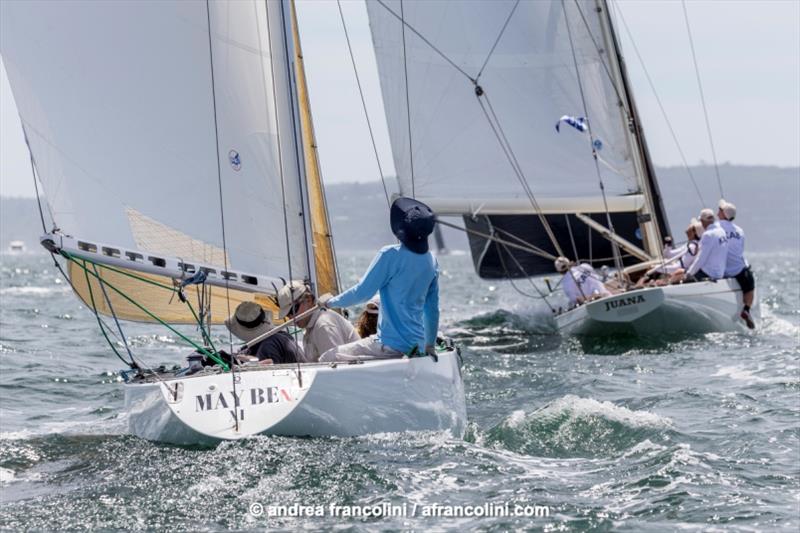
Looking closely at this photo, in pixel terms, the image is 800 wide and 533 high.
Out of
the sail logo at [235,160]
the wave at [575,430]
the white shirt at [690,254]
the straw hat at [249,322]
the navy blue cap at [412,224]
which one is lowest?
the wave at [575,430]

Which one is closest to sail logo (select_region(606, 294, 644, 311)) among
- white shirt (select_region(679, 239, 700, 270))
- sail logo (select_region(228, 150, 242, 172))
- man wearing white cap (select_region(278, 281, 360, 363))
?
white shirt (select_region(679, 239, 700, 270))

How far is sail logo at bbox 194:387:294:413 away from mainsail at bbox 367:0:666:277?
39.1ft

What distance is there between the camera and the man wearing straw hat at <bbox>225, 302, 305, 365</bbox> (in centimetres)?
873

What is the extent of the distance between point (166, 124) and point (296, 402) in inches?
117

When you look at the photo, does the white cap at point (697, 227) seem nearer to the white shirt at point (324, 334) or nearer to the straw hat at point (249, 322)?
the white shirt at point (324, 334)

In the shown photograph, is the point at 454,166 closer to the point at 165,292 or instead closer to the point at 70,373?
the point at 70,373

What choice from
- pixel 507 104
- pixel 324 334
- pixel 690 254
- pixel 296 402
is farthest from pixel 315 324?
pixel 507 104

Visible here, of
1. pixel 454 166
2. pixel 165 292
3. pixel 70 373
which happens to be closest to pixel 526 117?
pixel 454 166

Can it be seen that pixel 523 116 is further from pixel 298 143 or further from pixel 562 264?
pixel 298 143

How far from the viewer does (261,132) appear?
390 inches

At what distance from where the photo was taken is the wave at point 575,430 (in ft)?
27.7

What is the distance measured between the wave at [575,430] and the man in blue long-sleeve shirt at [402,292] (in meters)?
0.87

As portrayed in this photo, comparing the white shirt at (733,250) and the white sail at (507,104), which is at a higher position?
the white sail at (507,104)

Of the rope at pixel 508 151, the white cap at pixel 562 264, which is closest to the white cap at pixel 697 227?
the white cap at pixel 562 264
